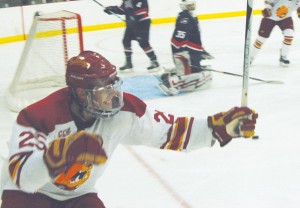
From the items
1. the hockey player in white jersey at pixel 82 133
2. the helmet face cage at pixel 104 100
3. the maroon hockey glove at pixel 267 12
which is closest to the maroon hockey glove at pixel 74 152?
the hockey player in white jersey at pixel 82 133

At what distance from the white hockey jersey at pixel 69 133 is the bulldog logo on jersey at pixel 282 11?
3.36 m

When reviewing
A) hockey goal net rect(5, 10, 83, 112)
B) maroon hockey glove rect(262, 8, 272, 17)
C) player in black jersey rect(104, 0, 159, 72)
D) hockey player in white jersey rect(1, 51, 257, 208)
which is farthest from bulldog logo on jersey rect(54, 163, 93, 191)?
maroon hockey glove rect(262, 8, 272, 17)

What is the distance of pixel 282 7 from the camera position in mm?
4879

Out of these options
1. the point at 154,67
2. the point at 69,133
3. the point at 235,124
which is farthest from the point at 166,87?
the point at 69,133

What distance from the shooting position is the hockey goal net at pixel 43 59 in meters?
3.96

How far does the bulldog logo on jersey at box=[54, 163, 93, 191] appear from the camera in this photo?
167 centimetres

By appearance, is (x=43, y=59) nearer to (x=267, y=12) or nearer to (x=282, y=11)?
(x=267, y=12)

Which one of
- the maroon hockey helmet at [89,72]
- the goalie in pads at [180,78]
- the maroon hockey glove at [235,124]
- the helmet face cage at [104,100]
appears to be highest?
the maroon hockey helmet at [89,72]

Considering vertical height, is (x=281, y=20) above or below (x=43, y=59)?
above

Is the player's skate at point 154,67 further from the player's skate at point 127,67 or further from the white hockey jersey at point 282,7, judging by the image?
the white hockey jersey at point 282,7

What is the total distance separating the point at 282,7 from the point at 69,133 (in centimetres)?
372

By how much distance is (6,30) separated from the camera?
6477 millimetres

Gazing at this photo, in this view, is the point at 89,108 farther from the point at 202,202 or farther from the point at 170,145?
the point at 202,202

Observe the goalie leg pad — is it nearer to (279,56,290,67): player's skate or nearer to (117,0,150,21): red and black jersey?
(117,0,150,21): red and black jersey
